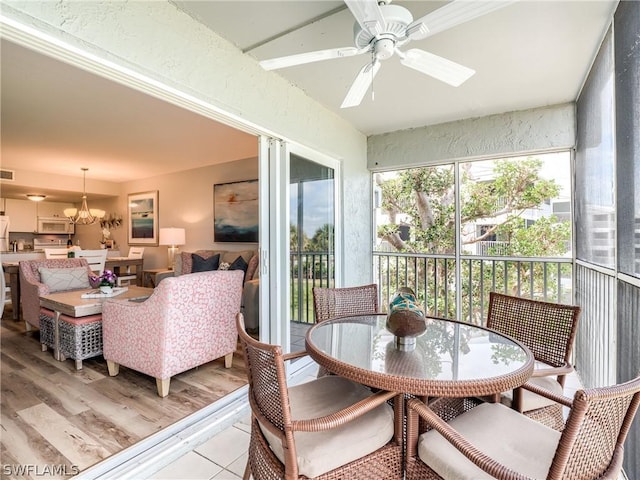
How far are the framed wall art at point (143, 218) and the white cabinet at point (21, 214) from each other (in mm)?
2491

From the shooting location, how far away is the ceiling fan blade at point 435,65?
1.55m

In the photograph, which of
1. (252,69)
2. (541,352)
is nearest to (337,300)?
(541,352)

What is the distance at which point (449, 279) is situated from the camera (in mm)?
3811

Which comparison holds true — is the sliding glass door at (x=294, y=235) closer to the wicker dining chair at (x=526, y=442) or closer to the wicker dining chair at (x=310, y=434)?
the wicker dining chair at (x=310, y=434)

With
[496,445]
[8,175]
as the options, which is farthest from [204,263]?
[496,445]

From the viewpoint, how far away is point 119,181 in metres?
6.91

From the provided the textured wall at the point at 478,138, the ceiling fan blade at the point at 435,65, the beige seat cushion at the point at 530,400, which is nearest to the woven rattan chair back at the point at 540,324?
the beige seat cushion at the point at 530,400

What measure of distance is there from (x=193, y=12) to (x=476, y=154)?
280 centimetres

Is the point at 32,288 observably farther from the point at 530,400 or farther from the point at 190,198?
the point at 530,400

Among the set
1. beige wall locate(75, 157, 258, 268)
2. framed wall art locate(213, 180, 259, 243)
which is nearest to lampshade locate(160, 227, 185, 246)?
beige wall locate(75, 157, 258, 268)

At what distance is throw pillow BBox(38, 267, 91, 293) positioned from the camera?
3693mm

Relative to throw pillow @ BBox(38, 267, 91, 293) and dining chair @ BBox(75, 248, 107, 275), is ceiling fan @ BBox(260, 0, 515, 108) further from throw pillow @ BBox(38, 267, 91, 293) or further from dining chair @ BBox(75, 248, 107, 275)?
dining chair @ BBox(75, 248, 107, 275)

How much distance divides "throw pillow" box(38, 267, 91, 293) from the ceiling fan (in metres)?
3.72

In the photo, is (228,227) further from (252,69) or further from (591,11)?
(591,11)
